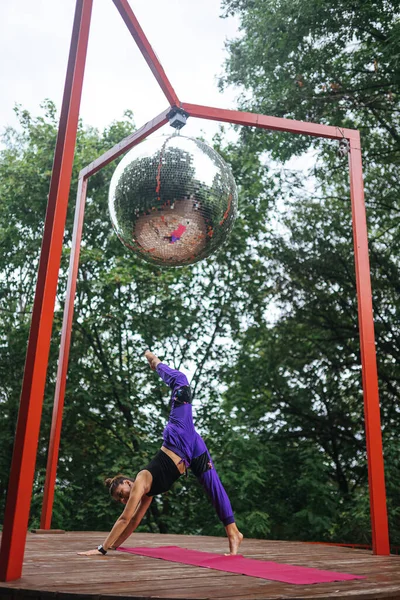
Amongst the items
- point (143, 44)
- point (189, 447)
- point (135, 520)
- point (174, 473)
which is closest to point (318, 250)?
point (189, 447)

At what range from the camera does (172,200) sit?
311 cm

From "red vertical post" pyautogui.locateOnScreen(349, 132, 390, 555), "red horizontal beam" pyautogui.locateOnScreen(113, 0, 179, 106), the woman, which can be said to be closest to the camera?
"red horizontal beam" pyautogui.locateOnScreen(113, 0, 179, 106)

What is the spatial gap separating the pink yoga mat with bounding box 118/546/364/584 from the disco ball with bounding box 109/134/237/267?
176 cm

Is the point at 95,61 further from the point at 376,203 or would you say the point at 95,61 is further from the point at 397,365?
the point at 397,365

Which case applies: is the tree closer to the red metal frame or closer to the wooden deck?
the red metal frame

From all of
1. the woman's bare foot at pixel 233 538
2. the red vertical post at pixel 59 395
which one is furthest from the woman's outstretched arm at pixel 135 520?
the red vertical post at pixel 59 395

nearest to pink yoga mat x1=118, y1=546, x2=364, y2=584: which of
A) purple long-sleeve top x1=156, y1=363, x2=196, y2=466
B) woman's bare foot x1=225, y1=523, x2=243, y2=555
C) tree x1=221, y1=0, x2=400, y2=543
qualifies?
woman's bare foot x1=225, y1=523, x2=243, y2=555

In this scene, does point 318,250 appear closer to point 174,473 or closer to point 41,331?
point 174,473

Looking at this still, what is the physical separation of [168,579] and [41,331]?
1.31 metres

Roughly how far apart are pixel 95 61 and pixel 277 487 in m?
9.40

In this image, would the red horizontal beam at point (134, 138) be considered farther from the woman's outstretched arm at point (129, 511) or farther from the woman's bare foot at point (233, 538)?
the woman's bare foot at point (233, 538)

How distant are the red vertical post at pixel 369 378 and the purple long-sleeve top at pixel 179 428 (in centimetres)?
134

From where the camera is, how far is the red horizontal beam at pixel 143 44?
3.28 meters

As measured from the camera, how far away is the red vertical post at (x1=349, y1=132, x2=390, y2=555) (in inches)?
167
